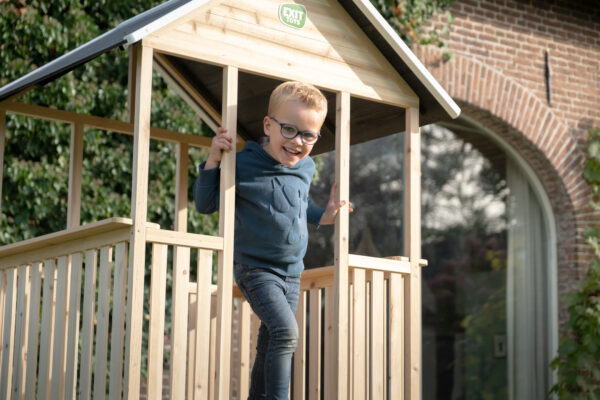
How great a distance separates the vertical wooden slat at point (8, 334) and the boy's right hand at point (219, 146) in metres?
1.32

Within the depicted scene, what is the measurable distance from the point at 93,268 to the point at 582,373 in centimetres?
569

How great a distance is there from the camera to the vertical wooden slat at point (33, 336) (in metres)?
3.84

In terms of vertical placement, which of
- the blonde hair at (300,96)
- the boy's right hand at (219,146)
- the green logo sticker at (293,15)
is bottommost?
the boy's right hand at (219,146)

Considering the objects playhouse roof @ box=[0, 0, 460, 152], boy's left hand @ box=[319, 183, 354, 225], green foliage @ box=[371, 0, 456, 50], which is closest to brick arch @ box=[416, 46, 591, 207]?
green foliage @ box=[371, 0, 456, 50]

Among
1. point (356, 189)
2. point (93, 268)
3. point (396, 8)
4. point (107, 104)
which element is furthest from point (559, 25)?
point (93, 268)

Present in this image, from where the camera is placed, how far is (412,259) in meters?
4.07

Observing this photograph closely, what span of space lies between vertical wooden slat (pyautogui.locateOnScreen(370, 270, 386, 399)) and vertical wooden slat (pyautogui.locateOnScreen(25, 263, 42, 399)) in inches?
60.4

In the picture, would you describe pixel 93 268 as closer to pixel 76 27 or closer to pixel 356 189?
pixel 76 27

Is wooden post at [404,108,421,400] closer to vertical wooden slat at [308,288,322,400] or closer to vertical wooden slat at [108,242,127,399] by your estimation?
vertical wooden slat at [308,288,322,400]

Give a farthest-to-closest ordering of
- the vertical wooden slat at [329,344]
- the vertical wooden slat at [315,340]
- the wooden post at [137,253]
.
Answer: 1. the vertical wooden slat at [315,340]
2. the vertical wooden slat at [329,344]
3. the wooden post at [137,253]

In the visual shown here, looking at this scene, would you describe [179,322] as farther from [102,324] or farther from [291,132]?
[291,132]

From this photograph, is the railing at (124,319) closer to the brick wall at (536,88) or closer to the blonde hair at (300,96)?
the blonde hair at (300,96)

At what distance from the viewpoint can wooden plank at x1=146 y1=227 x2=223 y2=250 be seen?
326 centimetres

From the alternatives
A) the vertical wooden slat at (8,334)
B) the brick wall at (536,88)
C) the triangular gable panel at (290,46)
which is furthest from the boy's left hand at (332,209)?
the brick wall at (536,88)
